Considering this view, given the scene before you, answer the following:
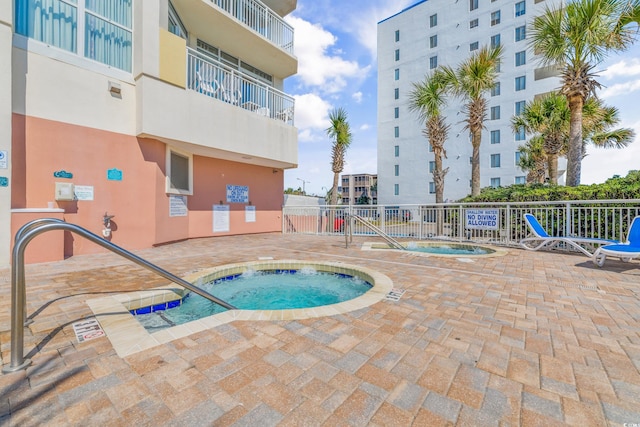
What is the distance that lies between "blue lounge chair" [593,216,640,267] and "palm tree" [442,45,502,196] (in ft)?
21.1

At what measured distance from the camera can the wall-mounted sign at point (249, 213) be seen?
39.3 feet

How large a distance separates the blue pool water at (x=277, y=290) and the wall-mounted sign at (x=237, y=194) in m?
6.29

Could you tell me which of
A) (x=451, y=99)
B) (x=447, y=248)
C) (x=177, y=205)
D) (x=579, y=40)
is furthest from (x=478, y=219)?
(x=451, y=99)

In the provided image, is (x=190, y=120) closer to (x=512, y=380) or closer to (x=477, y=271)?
(x=477, y=271)

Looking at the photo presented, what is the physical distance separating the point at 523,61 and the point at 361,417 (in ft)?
110

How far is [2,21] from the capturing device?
17.4ft

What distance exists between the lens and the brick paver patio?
1616 millimetres

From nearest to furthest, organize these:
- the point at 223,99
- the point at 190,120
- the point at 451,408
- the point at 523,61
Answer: the point at 451,408 < the point at 190,120 < the point at 223,99 < the point at 523,61

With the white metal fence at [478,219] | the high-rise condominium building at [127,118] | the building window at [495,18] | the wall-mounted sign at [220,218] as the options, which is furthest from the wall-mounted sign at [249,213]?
the building window at [495,18]

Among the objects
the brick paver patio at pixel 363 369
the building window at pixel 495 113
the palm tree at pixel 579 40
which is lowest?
the brick paver patio at pixel 363 369

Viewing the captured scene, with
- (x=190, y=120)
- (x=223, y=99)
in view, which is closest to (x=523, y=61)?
(x=223, y=99)

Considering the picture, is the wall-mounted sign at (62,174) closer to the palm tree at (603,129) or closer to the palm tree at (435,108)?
the palm tree at (435,108)

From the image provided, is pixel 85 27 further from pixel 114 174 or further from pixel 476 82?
pixel 476 82

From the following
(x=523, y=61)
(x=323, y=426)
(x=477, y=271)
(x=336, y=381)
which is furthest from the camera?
(x=523, y=61)
